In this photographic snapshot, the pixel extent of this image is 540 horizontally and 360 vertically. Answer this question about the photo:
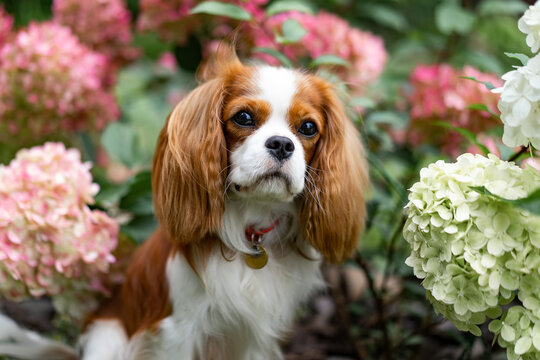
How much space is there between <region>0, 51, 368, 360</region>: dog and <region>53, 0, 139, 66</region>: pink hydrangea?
1099 millimetres

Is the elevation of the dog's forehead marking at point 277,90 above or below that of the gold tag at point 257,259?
above

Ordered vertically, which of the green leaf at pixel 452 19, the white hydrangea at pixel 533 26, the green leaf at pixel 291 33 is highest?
the white hydrangea at pixel 533 26

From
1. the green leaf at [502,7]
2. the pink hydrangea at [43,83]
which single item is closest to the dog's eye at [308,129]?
the pink hydrangea at [43,83]

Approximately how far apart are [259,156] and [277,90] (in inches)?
9.4

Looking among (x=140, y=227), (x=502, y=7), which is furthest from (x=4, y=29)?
(x=502, y=7)

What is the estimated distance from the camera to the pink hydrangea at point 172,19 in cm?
241

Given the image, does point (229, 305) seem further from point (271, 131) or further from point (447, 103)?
point (447, 103)

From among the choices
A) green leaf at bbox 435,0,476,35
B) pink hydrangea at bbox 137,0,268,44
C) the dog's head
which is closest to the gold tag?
the dog's head

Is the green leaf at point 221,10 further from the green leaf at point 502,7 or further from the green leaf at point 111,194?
the green leaf at point 502,7

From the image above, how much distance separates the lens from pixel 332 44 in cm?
234

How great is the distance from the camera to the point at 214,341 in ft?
5.95

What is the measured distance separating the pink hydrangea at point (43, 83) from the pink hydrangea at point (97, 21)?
0.21 m

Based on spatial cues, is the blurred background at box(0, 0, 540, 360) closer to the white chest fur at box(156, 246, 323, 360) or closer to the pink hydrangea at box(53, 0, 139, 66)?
the pink hydrangea at box(53, 0, 139, 66)

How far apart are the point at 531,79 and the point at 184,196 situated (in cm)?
98
